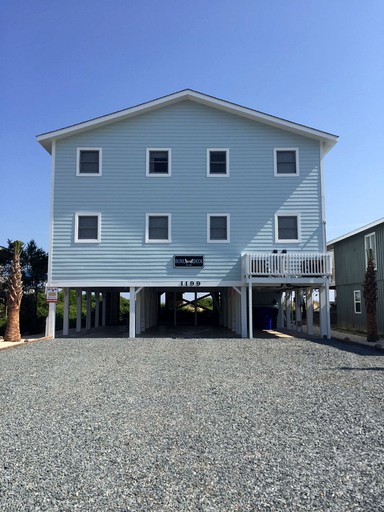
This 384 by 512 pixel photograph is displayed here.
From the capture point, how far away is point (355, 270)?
23.4 metres

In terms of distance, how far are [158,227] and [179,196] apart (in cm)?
148

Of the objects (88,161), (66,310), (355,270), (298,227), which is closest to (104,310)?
(66,310)

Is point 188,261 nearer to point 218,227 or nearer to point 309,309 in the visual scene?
point 218,227

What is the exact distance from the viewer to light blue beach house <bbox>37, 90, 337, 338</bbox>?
59.2 ft

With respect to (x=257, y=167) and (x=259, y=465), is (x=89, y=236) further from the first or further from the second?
(x=259, y=465)

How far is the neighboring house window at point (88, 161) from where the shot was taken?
18656mm

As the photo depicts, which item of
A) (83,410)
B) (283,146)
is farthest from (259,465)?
(283,146)

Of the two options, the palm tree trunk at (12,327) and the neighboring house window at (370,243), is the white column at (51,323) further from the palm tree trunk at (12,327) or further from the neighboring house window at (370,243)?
the neighboring house window at (370,243)

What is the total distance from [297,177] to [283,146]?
1.38m

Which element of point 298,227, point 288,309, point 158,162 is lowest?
point 288,309

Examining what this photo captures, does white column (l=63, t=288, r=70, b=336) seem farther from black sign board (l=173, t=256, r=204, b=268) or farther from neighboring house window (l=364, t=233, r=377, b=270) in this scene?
neighboring house window (l=364, t=233, r=377, b=270)

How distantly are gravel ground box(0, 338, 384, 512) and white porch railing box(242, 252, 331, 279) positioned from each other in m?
6.92

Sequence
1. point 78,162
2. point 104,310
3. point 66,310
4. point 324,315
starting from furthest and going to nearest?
point 104,310 < point 66,310 < point 78,162 < point 324,315

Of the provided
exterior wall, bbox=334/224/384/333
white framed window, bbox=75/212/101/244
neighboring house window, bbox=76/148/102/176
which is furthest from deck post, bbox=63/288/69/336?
exterior wall, bbox=334/224/384/333
